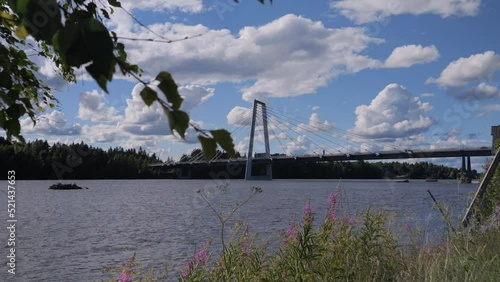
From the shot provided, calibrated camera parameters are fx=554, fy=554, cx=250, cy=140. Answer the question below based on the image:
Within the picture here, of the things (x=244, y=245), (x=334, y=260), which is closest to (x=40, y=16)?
(x=334, y=260)

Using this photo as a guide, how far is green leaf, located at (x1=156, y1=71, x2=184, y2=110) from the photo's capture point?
95 cm

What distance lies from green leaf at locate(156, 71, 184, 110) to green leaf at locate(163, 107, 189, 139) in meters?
0.01

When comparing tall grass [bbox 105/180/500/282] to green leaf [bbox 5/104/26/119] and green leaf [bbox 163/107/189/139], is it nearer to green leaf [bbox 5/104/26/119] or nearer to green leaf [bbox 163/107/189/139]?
green leaf [bbox 5/104/26/119]

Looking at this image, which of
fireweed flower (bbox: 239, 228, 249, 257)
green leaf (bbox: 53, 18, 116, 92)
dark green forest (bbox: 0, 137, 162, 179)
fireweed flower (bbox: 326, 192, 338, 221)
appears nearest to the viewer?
green leaf (bbox: 53, 18, 116, 92)

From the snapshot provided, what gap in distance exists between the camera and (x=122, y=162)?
341 ft

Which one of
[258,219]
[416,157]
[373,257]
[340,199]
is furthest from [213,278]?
[416,157]

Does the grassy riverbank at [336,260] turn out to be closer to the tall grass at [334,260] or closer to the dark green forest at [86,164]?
the tall grass at [334,260]

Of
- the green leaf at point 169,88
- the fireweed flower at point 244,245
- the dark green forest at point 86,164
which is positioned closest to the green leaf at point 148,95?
the green leaf at point 169,88

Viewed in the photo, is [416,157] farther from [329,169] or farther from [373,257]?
[373,257]

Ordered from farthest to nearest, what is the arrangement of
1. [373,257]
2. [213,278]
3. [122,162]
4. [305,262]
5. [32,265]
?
[122,162]
[32,265]
[373,257]
[213,278]
[305,262]

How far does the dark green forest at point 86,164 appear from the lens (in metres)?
85.1

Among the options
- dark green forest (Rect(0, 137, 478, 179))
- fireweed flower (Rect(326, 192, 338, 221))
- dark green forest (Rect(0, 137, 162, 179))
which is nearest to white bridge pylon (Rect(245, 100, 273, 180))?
dark green forest (Rect(0, 137, 478, 179))

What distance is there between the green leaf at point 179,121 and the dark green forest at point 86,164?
85785 millimetres

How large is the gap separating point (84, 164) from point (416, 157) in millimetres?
64723
